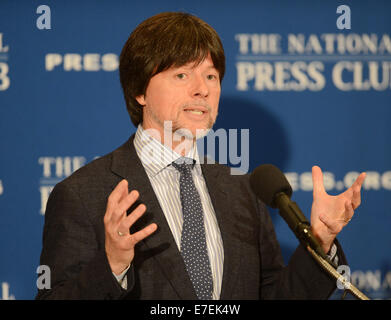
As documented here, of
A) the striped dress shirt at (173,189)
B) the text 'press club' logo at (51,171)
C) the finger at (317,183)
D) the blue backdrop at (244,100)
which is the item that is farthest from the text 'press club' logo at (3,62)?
the finger at (317,183)

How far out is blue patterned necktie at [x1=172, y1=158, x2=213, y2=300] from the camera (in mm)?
1442

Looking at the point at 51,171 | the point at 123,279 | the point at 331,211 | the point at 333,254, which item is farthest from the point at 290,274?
the point at 51,171

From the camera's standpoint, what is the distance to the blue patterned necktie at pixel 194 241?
4.73 ft

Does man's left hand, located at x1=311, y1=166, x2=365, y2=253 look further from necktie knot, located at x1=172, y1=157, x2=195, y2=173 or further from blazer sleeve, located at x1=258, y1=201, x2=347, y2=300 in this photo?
necktie knot, located at x1=172, y1=157, x2=195, y2=173

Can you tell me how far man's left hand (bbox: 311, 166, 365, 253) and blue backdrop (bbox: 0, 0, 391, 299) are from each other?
844 mm

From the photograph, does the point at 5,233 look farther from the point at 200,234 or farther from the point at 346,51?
the point at 346,51

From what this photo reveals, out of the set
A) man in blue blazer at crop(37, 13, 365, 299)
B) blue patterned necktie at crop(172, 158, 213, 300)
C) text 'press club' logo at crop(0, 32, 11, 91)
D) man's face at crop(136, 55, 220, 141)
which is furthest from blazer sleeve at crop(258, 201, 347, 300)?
text 'press club' logo at crop(0, 32, 11, 91)

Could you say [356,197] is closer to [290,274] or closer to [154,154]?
[290,274]

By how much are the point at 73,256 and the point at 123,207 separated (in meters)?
0.34

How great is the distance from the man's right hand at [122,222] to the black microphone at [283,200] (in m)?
0.29

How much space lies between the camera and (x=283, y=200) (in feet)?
3.92

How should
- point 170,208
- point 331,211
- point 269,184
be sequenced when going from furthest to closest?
point 170,208 → point 331,211 → point 269,184

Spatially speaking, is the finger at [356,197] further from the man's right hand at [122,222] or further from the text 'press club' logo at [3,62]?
the text 'press club' logo at [3,62]
